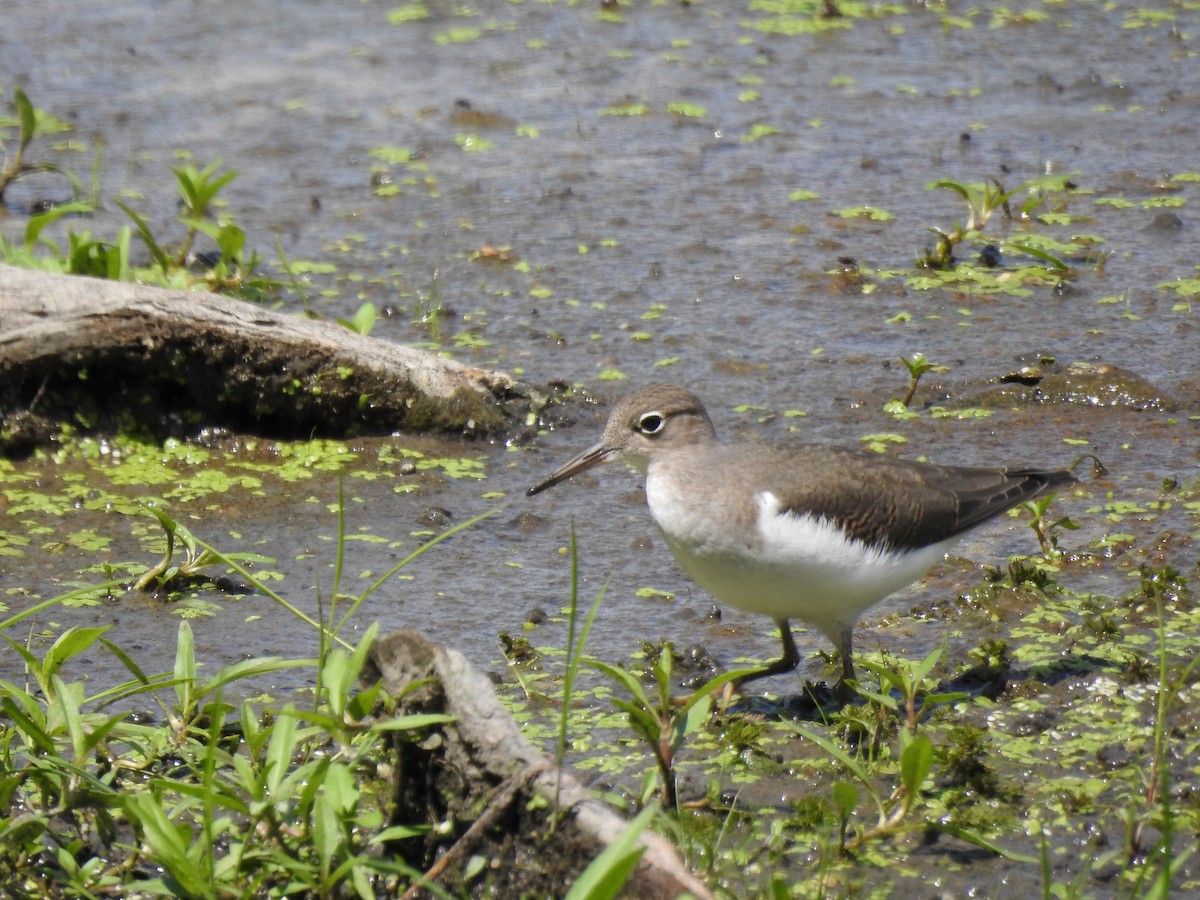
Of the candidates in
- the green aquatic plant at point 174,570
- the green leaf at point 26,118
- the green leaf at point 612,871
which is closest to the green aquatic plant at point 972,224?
the green aquatic plant at point 174,570

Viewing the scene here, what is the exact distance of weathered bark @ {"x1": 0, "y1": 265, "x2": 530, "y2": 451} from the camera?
6.67 m

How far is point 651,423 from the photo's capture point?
18.2 feet

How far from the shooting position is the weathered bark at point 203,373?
6.67 m

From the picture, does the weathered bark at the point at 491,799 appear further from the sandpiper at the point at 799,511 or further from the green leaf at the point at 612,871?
the sandpiper at the point at 799,511

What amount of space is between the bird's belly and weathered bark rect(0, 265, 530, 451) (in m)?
2.27

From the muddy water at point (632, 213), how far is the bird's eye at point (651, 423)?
2.31 feet

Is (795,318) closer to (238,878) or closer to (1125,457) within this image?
(1125,457)

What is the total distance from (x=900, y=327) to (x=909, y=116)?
3070 millimetres

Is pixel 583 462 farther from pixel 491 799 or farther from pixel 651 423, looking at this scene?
pixel 491 799

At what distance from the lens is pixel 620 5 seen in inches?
495

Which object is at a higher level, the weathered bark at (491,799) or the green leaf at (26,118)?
the green leaf at (26,118)

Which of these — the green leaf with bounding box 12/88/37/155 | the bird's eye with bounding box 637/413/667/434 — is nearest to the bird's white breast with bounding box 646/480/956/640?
the bird's eye with bounding box 637/413/667/434

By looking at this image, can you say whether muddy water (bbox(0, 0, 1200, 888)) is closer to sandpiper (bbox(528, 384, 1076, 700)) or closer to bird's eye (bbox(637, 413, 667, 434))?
sandpiper (bbox(528, 384, 1076, 700))

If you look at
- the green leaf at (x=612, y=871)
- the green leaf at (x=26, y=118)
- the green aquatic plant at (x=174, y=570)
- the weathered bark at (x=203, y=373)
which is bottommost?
the green aquatic plant at (x=174, y=570)
